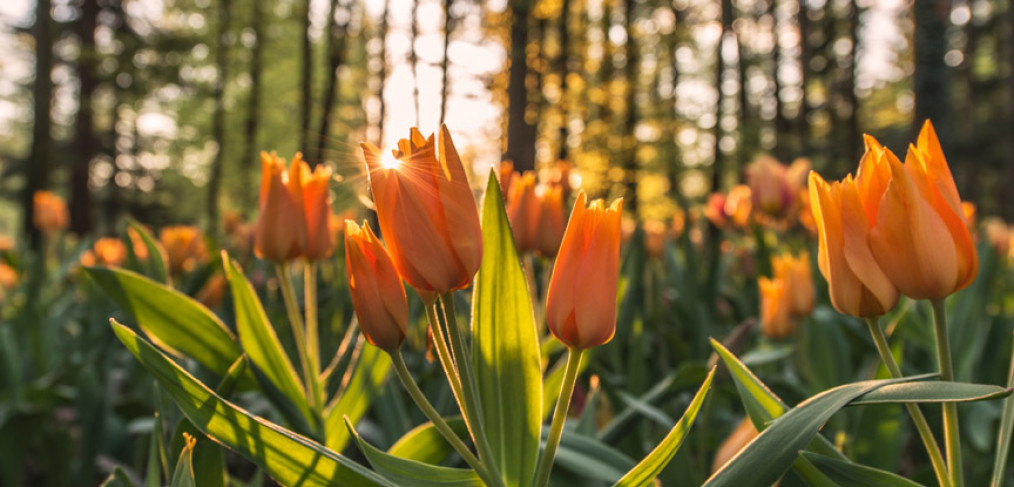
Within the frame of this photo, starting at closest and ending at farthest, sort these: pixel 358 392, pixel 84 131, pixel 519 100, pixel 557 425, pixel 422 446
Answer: pixel 557 425 → pixel 422 446 → pixel 358 392 → pixel 519 100 → pixel 84 131

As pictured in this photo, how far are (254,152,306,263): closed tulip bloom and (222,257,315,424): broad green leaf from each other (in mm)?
111

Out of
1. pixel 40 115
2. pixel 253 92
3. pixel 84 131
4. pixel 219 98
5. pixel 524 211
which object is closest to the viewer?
pixel 524 211

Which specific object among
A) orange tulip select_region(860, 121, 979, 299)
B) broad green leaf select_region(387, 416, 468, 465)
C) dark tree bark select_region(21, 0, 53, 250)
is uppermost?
dark tree bark select_region(21, 0, 53, 250)

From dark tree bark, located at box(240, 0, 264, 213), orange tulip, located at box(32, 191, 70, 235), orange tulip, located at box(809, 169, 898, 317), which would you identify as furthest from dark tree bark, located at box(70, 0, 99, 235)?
orange tulip, located at box(809, 169, 898, 317)

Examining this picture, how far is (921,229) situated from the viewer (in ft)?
2.15

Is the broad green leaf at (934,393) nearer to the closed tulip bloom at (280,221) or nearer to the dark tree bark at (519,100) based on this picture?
the closed tulip bloom at (280,221)

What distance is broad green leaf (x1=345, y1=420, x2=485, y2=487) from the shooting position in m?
0.67

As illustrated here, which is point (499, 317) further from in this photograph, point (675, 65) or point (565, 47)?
point (675, 65)

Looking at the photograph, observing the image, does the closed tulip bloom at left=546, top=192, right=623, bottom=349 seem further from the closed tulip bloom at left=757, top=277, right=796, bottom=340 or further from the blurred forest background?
the blurred forest background

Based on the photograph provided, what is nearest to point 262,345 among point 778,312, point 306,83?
point 778,312

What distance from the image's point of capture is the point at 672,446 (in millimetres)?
658

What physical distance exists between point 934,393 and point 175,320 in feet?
3.05

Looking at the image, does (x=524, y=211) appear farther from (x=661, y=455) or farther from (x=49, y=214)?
(x=49, y=214)

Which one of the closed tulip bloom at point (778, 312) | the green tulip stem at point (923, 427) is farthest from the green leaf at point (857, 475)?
the closed tulip bloom at point (778, 312)
